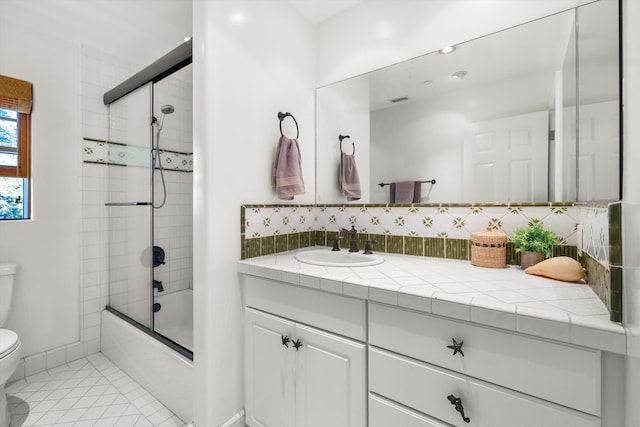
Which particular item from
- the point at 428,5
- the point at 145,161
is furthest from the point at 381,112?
the point at 145,161

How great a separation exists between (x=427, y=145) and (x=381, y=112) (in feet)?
1.12

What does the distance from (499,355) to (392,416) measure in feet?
1.37

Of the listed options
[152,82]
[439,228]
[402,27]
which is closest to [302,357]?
[439,228]

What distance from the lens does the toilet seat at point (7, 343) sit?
1.35 m

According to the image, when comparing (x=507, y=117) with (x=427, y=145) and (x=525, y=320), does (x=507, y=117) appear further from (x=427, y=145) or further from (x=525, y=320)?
(x=525, y=320)

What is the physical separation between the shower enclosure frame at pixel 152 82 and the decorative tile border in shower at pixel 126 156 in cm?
→ 13

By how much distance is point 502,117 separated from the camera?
4.29 ft

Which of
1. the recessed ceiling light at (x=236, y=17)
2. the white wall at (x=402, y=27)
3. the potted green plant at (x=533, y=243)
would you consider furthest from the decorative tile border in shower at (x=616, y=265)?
the recessed ceiling light at (x=236, y=17)

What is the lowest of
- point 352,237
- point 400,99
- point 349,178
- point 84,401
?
point 84,401

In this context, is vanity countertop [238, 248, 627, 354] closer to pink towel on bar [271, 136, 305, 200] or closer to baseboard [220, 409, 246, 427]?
pink towel on bar [271, 136, 305, 200]

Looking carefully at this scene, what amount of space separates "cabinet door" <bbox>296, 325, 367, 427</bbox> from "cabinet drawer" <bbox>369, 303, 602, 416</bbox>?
0.13m

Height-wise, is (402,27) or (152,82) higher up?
(402,27)

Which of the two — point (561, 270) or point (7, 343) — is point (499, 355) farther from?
point (7, 343)

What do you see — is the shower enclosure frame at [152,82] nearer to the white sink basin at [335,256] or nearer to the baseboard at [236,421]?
the baseboard at [236,421]
